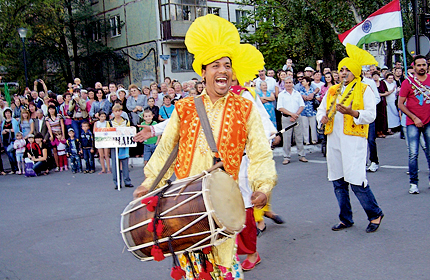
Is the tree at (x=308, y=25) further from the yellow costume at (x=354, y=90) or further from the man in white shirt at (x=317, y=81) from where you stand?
the yellow costume at (x=354, y=90)

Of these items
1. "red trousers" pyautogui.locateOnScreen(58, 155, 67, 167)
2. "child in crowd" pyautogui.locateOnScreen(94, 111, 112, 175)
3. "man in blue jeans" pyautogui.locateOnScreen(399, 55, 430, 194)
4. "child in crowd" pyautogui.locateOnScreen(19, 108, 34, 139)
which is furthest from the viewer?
"child in crowd" pyautogui.locateOnScreen(19, 108, 34, 139)

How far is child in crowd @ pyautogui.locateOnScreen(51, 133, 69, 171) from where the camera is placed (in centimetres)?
1257

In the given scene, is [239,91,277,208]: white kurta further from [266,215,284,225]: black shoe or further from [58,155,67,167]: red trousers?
[58,155,67,167]: red trousers

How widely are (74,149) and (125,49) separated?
61.7ft

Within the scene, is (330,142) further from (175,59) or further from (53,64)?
(53,64)

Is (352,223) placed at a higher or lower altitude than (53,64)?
lower

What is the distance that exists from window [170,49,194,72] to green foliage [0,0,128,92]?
3630 millimetres

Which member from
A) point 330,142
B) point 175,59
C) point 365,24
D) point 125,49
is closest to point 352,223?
point 330,142

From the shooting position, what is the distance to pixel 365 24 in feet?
32.6

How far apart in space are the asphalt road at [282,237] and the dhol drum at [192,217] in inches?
21.1

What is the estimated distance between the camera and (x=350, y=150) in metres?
5.25

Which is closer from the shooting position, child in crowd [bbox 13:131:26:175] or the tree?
child in crowd [bbox 13:131:26:175]

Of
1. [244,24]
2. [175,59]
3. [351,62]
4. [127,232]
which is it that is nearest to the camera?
[127,232]

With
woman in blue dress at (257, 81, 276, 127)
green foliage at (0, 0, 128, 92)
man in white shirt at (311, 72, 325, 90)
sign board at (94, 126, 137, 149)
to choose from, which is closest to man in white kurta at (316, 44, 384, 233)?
sign board at (94, 126, 137, 149)
